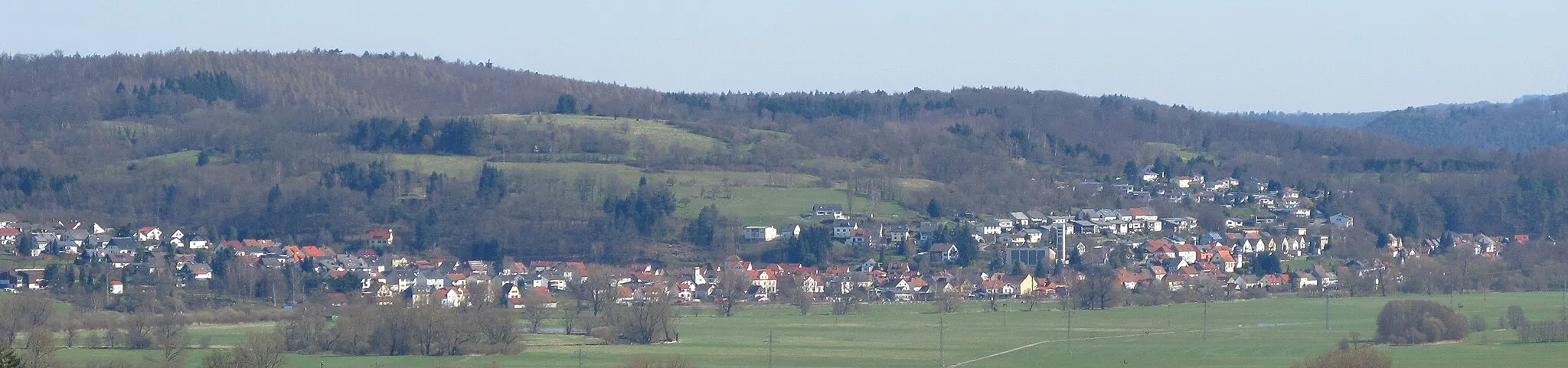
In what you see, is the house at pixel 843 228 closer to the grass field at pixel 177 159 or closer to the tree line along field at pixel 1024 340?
the tree line along field at pixel 1024 340

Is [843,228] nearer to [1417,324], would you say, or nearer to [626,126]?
[626,126]

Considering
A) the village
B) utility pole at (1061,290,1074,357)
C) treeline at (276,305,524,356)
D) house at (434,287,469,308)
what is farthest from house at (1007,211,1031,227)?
treeline at (276,305,524,356)

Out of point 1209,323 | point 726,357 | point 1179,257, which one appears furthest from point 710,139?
point 726,357

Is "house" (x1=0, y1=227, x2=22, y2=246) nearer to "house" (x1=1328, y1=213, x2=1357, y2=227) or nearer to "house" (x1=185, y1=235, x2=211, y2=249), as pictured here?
"house" (x1=185, y1=235, x2=211, y2=249)

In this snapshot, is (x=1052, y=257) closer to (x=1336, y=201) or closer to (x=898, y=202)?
(x=898, y=202)

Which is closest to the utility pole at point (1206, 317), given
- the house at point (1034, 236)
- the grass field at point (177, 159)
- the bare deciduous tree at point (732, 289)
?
the bare deciduous tree at point (732, 289)

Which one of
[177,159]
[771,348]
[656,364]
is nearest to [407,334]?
[771,348]

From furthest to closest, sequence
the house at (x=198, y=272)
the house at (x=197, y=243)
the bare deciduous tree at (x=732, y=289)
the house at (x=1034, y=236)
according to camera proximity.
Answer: the house at (x=1034, y=236)
the house at (x=197, y=243)
the house at (x=198, y=272)
the bare deciduous tree at (x=732, y=289)
